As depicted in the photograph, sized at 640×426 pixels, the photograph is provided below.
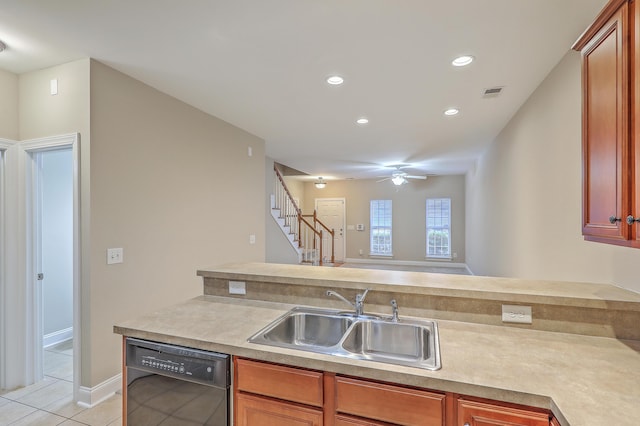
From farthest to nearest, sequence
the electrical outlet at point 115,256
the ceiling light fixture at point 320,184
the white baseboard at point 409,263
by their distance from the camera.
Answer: the ceiling light fixture at point 320,184
the white baseboard at point 409,263
the electrical outlet at point 115,256

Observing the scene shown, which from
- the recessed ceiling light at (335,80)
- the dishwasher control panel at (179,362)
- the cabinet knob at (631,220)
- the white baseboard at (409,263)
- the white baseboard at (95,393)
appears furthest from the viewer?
the white baseboard at (409,263)

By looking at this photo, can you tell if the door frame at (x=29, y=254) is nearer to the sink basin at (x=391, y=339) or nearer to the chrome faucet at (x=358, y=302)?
the chrome faucet at (x=358, y=302)

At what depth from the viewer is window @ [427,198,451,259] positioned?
29.0 ft

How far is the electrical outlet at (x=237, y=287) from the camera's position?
2.11 metres

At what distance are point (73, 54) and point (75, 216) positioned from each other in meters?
1.26

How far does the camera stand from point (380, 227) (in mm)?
9445

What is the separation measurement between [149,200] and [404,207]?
7.53 m

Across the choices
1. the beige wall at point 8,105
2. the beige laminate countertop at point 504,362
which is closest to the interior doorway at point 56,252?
the beige wall at point 8,105

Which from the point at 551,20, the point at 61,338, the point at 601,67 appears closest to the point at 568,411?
the point at 601,67

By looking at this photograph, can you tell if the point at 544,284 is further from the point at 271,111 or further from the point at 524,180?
the point at 271,111

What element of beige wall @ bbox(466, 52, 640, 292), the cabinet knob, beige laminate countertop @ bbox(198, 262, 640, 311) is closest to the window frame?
beige wall @ bbox(466, 52, 640, 292)

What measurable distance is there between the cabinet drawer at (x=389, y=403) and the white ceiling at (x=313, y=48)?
2.01 meters

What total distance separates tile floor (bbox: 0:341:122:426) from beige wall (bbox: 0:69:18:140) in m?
2.18

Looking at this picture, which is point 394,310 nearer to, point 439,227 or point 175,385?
point 175,385
